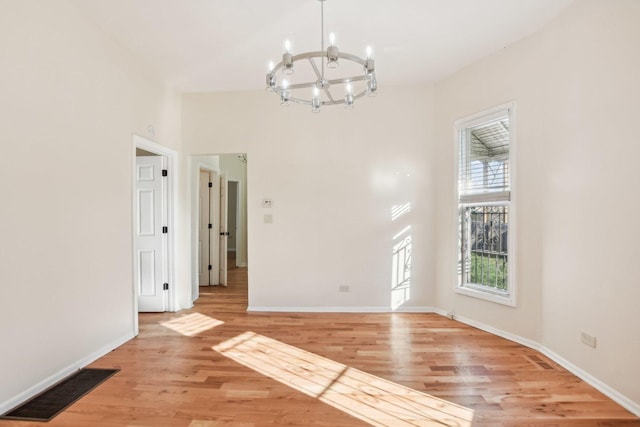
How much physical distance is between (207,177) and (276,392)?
4291 mm

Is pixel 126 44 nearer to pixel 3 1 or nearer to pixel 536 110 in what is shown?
pixel 3 1

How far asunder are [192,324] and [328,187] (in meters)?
2.43

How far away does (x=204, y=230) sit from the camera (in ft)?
19.4

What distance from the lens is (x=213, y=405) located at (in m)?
2.24

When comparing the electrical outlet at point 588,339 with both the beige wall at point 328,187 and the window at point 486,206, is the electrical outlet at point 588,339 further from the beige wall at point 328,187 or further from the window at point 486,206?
the beige wall at point 328,187

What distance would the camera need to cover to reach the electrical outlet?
254 centimetres

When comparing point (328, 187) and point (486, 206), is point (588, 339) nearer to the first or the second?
point (486, 206)

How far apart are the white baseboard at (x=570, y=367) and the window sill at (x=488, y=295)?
309mm

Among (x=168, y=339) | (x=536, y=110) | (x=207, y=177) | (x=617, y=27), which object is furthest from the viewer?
(x=207, y=177)

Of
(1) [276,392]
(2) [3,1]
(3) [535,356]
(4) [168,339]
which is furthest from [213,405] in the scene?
(2) [3,1]

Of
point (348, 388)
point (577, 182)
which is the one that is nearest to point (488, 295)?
point (577, 182)

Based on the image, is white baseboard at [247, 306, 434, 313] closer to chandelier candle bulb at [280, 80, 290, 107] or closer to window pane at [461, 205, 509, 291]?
window pane at [461, 205, 509, 291]

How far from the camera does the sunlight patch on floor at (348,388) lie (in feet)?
6.90

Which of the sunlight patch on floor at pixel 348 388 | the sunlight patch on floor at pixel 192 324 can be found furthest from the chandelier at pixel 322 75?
the sunlight patch on floor at pixel 192 324
